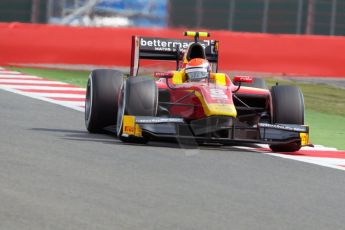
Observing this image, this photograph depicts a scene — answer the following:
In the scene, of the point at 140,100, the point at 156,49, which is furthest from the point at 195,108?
the point at 156,49

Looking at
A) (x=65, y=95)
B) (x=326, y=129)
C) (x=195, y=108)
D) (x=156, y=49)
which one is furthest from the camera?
(x=65, y=95)

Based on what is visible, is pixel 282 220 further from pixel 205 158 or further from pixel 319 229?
pixel 205 158

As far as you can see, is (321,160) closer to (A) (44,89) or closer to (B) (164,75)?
(B) (164,75)

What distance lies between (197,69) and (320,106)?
244 inches

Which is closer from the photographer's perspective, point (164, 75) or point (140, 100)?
point (140, 100)

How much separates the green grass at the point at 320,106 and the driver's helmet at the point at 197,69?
1609 millimetres

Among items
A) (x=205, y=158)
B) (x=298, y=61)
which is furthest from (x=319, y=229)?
(x=298, y=61)

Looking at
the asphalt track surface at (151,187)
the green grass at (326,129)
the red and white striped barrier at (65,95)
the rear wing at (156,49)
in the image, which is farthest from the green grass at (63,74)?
the asphalt track surface at (151,187)

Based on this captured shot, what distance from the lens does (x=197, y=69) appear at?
12.3 m

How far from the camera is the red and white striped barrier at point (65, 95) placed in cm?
1135

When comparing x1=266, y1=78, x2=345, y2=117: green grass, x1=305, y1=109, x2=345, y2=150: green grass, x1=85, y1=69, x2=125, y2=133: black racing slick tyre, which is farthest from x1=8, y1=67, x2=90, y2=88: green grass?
x1=85, y1=69, x2=125, y2=133: black racing slick tyre

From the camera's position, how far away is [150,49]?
1329 centimetres

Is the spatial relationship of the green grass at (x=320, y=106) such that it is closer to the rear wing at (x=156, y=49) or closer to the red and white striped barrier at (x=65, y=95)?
the red and white striped barrier at (x=65, y=95)

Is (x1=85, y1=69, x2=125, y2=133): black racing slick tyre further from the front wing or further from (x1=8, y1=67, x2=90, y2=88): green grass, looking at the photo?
(x1=8, y1=67, x2=90, y2=88): green grass
